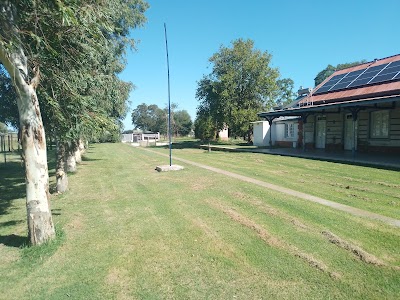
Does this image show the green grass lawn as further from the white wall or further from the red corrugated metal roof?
the white wall

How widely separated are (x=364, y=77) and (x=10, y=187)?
19.4 m

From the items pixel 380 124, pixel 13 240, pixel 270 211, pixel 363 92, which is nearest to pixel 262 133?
pixel 363 92

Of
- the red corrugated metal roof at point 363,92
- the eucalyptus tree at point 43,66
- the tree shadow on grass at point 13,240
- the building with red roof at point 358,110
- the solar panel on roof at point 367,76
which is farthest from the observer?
the solar panel on roof at point 367,76

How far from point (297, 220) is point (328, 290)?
2389mm

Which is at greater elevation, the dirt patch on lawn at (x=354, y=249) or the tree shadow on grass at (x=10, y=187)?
the dirt patch on lawn at (x=354, y=249)

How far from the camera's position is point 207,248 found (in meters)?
4.75

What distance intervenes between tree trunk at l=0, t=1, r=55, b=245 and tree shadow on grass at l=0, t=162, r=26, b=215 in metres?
3.26

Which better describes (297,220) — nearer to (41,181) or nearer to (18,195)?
(41,181)

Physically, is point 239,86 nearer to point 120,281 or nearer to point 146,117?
point 120,281

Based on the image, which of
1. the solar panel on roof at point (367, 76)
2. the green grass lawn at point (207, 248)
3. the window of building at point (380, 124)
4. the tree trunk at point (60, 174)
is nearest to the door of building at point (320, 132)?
the solar panel on roof at point (367, 76)

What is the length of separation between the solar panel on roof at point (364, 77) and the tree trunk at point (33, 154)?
17348mm

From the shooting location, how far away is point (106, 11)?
17.9 ft

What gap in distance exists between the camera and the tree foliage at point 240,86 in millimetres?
33375

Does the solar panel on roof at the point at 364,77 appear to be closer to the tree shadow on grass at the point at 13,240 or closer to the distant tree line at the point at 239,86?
the distant tree line at the point at 239,86
